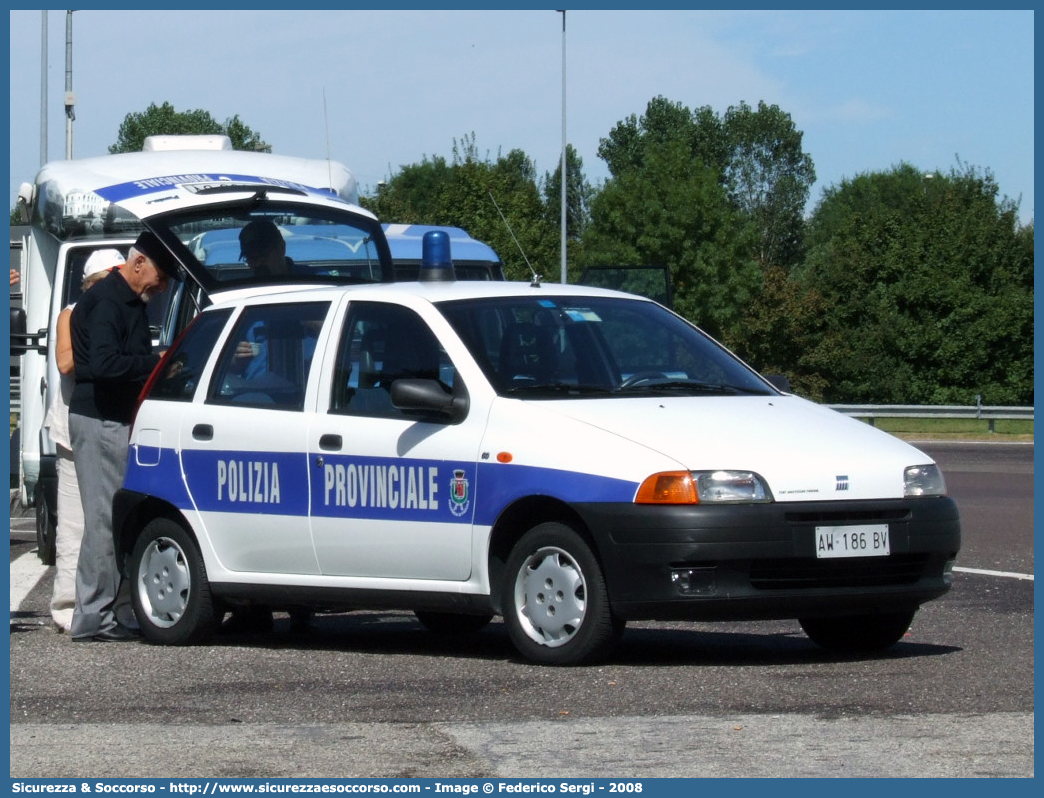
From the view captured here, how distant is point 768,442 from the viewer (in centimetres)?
809

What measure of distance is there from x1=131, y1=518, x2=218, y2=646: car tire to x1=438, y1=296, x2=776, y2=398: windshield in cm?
179

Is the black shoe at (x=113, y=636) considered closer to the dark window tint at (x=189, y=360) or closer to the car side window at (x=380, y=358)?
the dark window tint at (x=189, y=360)

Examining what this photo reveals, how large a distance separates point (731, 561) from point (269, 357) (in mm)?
2723

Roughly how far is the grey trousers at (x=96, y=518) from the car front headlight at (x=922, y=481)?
12.7 feet

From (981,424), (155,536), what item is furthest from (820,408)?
(981,424)

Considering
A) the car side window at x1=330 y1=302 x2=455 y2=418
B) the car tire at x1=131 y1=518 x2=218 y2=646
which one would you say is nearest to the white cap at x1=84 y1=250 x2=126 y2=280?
the car tire at x1=131 y1=518 x2=218 y2=646

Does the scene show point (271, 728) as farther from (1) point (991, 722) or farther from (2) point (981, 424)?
(2) point (981, 424)

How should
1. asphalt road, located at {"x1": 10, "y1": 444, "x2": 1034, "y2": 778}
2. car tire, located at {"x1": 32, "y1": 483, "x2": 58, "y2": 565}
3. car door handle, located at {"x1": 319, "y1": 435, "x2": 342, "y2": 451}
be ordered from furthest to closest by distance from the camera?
car tire, located at {"x1": 32, "y1": 483, "x2": 58, "y2": 565}, car door handle, located at {"x1": 319, "y1": 435, "x2": 342, "y2": 451}, asphalt road, located at {"x1": 10, "y1": 444, "x2": 1034, "y2": 778}

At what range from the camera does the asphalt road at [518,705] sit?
19.5 feet

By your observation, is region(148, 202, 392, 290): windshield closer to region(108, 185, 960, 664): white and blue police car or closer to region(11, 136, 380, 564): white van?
region(11, 136, 380, 564): white van

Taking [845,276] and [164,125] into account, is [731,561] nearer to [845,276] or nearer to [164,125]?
[845,276]

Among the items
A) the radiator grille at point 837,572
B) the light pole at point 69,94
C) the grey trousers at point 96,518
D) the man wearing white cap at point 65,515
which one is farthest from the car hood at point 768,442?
the light pole at point 69,94

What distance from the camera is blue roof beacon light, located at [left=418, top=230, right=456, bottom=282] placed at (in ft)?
31.8

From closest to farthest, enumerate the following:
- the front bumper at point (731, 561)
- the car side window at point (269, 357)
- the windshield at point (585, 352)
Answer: the front bumper at point (731, 561) → the windshield at point (585, 352) → the car side window at point (269, 357)
